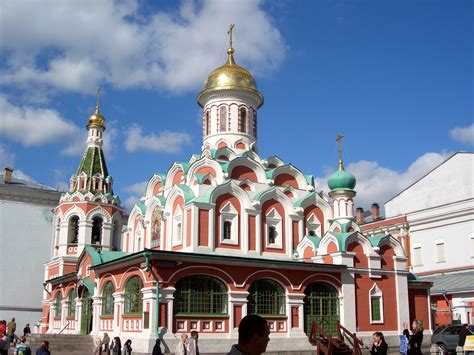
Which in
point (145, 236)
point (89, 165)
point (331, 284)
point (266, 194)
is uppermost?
point (89, 165)

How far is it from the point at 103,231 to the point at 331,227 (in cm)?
1158

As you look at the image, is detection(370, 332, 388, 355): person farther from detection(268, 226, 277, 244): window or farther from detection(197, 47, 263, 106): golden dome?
detection(197, 47, 263, 106): golden dome

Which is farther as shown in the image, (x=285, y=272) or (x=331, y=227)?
(x=331, y=227)

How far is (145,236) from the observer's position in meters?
23.5

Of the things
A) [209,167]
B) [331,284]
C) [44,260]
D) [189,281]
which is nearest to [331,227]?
[331,284]

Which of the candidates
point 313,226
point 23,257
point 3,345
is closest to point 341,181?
point 313,226

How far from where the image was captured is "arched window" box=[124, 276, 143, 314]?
17.6 metres

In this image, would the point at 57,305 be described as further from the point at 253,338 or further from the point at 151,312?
the point at 253,338

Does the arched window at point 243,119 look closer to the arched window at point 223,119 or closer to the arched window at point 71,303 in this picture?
the arched window at point 223,119

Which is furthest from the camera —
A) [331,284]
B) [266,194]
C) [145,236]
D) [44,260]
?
[44,260]

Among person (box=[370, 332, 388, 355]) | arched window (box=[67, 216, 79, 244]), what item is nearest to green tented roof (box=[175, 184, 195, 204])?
arched window (box=[67, 216, 79, 244])

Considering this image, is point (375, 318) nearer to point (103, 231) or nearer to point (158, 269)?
point (158, 269)

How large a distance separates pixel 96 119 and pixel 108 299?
12136mm

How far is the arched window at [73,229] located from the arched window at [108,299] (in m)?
7.87
